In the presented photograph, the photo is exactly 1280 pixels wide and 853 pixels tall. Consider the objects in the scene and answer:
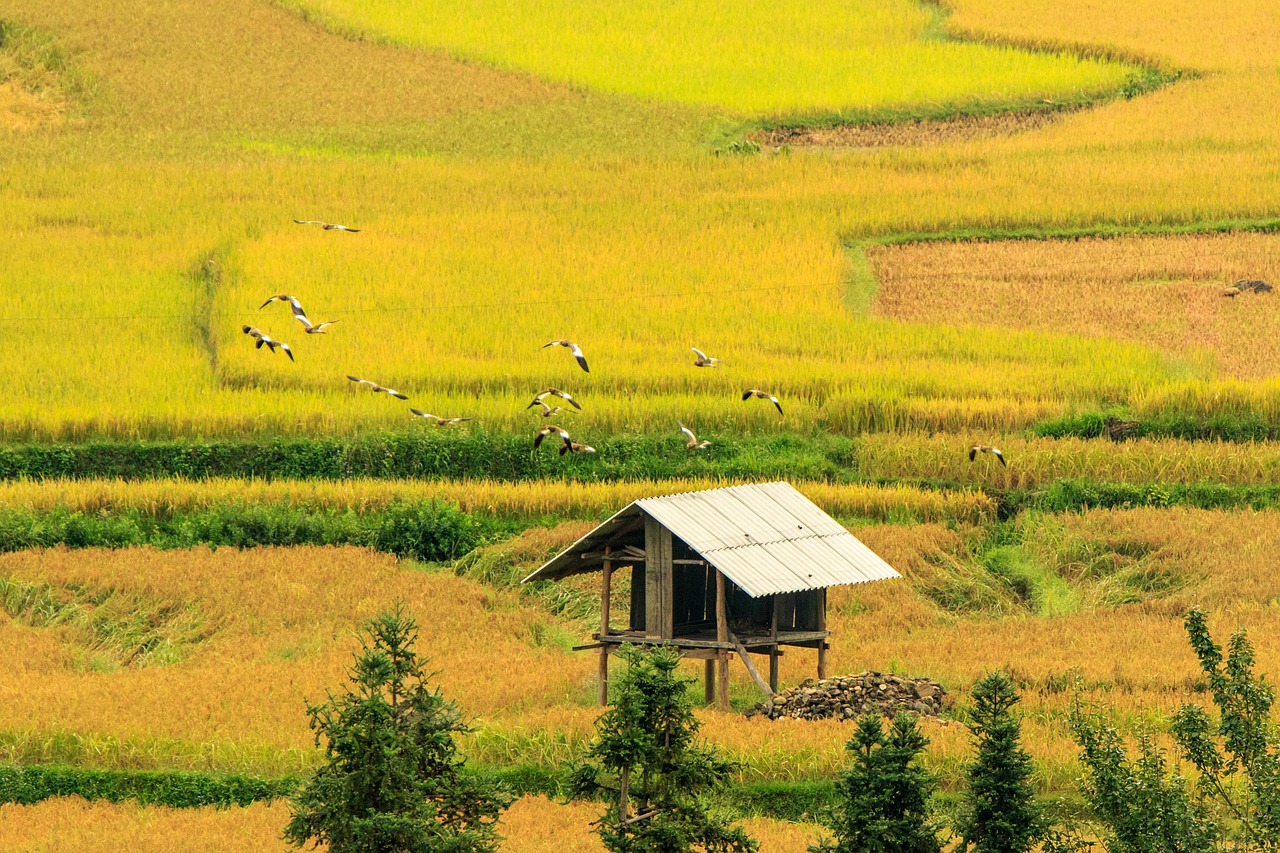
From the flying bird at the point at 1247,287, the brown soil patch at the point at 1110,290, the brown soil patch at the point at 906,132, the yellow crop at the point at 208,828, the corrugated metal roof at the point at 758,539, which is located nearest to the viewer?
the yellow crop at the point at 208,828

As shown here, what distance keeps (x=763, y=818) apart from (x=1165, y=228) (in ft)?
65.3

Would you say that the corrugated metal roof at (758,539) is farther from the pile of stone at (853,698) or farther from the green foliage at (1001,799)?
the green foliage at (1001,799)

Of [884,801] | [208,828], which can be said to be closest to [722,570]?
[208,828]

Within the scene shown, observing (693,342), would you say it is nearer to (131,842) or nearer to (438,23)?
(131,842)

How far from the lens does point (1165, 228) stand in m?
31.8

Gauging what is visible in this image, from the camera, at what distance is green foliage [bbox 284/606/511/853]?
10.7 meters

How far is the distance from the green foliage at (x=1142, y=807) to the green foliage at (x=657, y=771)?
1.91 meters

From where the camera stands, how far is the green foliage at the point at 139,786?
14562 millimetres

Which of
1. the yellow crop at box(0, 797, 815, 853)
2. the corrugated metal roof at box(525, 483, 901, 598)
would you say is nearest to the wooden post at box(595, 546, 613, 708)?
the corrugated metal roof at box(525, 483, 901, 598)

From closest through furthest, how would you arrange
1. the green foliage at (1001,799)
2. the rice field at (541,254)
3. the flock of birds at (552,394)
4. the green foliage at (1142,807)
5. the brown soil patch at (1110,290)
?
the green foliage at (1142,807) → the green foliage at (1001,799) → the flock of birds at (552,394) → the rice field at (541,254) → the brown soil patch at (1110,290)

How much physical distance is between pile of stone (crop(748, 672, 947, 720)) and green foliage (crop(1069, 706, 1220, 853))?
4.21m

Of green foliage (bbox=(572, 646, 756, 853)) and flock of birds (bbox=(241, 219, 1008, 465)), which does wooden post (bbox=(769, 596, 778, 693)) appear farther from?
green foliage (bbox=(572, 646, 756, 853))

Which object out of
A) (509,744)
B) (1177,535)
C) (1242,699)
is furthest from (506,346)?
(1242,699)

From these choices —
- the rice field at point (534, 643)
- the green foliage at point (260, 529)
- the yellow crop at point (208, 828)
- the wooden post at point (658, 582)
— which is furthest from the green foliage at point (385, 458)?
the yellow crop at point (208, 828)
